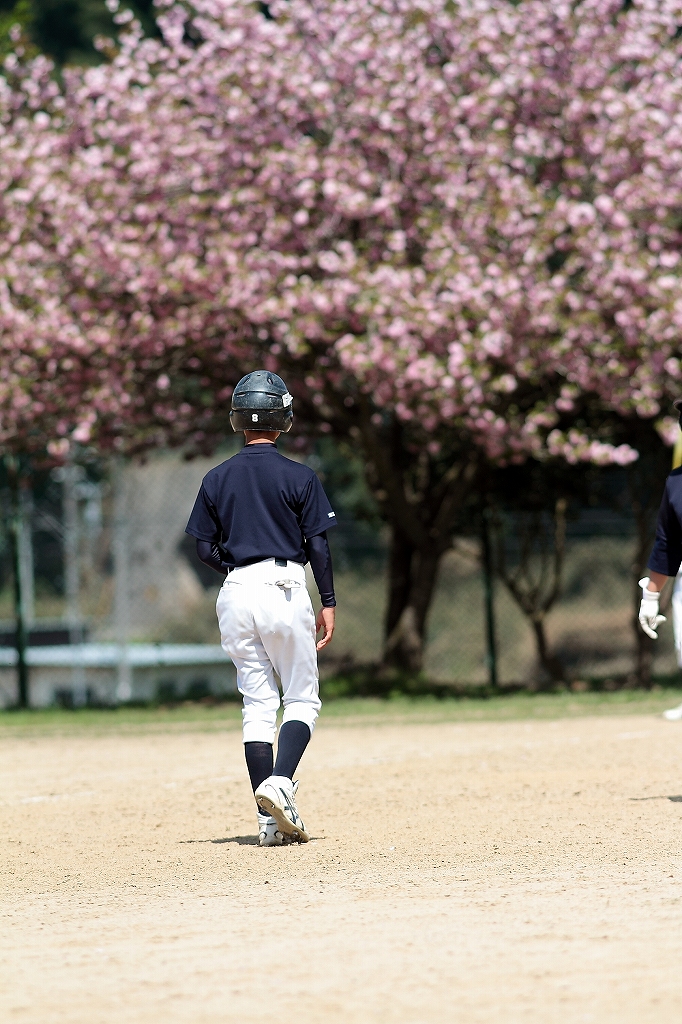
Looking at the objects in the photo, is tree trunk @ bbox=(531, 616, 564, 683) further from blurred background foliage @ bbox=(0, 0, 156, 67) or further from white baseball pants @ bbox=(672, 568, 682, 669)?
blurred background foliage @ bbox=(0, 0, 156, 67)

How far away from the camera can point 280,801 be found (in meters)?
6.38

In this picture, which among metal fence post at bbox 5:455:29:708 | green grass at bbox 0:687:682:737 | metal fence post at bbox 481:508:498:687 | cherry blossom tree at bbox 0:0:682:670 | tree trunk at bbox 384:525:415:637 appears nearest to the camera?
green grass at bbox 0:687:682:737

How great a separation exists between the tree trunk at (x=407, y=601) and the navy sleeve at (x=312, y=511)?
1000 cm

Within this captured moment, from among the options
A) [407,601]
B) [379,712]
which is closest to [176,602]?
[407,601]

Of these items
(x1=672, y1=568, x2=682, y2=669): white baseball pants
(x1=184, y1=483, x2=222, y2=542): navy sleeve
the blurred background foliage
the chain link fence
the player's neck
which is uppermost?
the blurred background foliage

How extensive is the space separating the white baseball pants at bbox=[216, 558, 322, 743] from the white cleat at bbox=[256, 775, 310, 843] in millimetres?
324

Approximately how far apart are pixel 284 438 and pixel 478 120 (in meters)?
4.94

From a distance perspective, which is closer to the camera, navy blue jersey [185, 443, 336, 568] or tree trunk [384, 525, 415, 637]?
navy blue jersey [185, 443, 336, 568]

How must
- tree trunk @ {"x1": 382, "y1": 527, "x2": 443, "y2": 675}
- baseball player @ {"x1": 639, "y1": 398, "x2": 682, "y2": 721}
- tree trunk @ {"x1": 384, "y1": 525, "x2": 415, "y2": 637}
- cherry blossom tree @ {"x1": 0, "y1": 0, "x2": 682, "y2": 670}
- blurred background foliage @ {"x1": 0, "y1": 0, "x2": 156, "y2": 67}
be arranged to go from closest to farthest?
baseball player @ {"x1": 639, "y1": 398, "x2": 682, "y2": 721} < cherry blossom tree @ {"x1": 0, "y1": 0, "x2": 682, "y2": 670} < tree trunk @ {"x1": 382, "y1": 527, "x2": 443, "y2": 675} < tree trunk @ {"x1": 384, "y1": 525, "x2": 415, "y2": 637} < blurred background foliage @ {"x1": 0, "y1": 0, "x2": 156, "y2": 67}

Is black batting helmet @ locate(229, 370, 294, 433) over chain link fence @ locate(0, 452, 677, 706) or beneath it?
over

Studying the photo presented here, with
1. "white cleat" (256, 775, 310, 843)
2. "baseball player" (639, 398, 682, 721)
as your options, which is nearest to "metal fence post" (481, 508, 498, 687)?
"baseball player" (639, 398, 682, 721)

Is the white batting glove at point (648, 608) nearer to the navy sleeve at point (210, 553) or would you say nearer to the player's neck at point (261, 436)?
the player's neck at point (261, 436)

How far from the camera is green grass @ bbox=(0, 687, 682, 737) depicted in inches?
531

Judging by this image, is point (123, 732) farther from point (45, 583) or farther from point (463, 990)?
point (45, 583)
